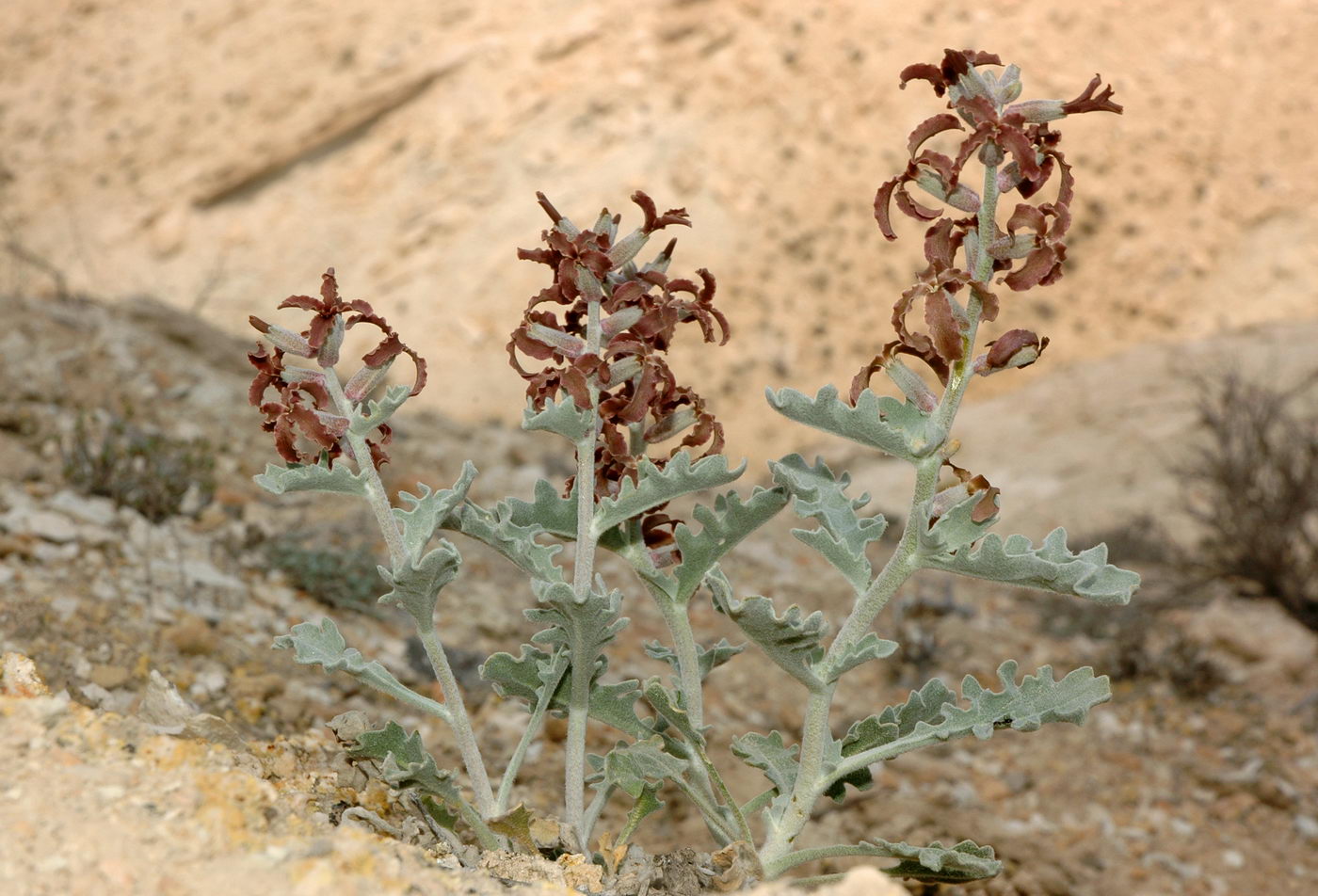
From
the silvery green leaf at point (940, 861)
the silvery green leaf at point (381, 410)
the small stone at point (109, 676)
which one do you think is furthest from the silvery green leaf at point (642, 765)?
the small stone at point (109, 676)

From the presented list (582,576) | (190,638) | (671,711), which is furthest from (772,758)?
(190,638)

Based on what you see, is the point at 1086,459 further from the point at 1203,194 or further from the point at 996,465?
the point at 1203,194

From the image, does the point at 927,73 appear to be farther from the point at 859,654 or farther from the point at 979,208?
the point at 859,654

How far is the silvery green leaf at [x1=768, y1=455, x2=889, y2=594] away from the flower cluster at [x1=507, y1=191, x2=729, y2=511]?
0.49ft

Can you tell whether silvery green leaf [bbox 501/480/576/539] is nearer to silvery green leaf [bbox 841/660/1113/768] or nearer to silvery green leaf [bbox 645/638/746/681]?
silvery green leaf [bbox 645/638/746/681]

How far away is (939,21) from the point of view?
46.5 ft

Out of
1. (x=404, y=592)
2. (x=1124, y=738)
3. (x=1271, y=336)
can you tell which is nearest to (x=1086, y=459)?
(x=1271, y=336)

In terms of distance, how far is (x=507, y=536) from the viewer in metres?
1.90

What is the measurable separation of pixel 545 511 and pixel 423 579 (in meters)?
0.26

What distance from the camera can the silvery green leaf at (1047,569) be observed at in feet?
5.58

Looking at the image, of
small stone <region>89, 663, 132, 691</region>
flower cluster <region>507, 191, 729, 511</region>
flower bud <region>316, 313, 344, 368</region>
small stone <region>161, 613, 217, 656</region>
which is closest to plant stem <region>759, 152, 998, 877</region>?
flower cluster <region>507, 191, 729, 511</region>

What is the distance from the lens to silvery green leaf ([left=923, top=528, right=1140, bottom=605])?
1.70 meters

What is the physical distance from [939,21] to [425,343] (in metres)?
7.23

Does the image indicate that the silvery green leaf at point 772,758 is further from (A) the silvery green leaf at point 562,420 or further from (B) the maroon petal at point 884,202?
(B) the maroon petal at point 884,202
